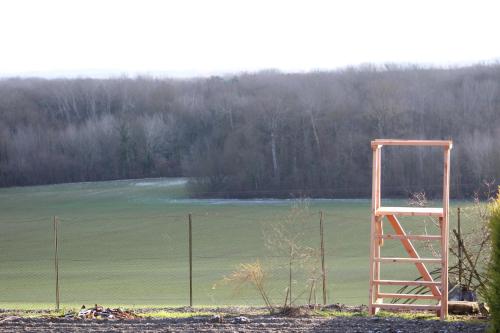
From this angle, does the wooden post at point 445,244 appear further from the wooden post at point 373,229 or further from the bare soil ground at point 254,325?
the wooden post at point 373,229

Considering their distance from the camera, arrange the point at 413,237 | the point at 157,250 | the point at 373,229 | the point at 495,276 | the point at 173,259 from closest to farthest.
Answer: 1. the point at 495,276
2. the point at 413,237
3. the point at 373,229
4. the point at 173,259
5. the point at 157,250

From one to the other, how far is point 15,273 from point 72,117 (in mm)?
86089

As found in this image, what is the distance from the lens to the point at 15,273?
34188mm

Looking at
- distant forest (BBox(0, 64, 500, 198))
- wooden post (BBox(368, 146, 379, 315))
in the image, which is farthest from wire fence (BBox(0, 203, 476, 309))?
distant forest (BBox(0, 64, 500, 198))

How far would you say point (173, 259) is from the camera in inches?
1511

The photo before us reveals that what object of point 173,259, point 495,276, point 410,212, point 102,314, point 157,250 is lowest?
point 157,250

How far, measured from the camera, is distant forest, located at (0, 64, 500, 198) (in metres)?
82.0

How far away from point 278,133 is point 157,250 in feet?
170

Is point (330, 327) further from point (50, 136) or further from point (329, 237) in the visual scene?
point (50, 136)

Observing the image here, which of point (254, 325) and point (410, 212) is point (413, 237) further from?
point (254, 325)

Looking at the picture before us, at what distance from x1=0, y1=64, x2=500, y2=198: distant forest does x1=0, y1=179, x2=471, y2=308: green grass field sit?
10.0m

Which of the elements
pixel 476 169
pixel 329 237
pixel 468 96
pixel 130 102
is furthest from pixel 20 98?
pixel 329 237

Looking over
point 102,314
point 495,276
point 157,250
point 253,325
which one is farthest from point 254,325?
point 157,250

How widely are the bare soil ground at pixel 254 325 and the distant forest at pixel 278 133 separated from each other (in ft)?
202
